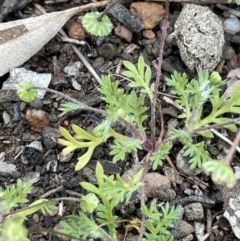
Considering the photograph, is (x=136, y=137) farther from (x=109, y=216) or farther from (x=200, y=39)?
(x=200, y=39)

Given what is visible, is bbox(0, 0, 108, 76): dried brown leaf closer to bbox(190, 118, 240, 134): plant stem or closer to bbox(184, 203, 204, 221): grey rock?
bbox(190, 118, 240, 134): plant stem

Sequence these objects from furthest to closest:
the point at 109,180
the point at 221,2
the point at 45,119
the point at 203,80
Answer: the point at 221,2, the point at 45,119, the point at 203,80, the point at 109,180

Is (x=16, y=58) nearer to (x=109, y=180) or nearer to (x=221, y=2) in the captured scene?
(x=109, y=180)

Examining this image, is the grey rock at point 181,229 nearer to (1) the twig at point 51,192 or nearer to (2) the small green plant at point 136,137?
(2) the small green plant at point 136,137

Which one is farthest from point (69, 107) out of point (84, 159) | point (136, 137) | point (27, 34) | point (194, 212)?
point (194, 212)

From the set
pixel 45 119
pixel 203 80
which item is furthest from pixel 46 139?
pixel 203 80

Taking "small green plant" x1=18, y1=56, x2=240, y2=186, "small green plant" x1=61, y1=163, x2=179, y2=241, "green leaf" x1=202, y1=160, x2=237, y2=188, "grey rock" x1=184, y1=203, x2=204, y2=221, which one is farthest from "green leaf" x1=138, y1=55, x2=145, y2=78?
"green leaf" x1=202, y1=160, x2=237, y2=188

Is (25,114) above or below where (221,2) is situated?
below
